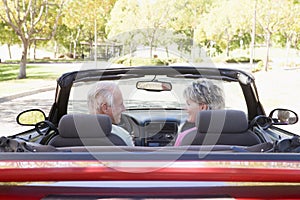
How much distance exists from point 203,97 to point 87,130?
3.92 ft

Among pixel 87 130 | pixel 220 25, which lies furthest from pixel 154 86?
pixel 220 25

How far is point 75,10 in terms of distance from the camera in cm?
3088

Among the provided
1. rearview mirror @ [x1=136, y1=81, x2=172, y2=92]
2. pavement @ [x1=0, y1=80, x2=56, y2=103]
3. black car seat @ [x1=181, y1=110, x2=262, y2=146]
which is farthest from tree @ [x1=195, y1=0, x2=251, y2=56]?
black car seat @ [x1=181, y1=110, x2=262, y2=146]

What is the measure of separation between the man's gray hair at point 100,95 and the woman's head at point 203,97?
0.59 metres

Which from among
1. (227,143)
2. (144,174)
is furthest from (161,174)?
(227,143)

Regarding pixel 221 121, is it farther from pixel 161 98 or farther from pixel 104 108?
pixel 161 98

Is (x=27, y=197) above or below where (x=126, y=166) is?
below

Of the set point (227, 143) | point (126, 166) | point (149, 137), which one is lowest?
point (149, 137)

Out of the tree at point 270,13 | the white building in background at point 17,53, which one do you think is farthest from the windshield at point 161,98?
the white building in background at point 17,53

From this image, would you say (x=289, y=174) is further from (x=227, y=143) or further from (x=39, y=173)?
(x=227, y=143)

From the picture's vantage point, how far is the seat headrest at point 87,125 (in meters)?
2.85

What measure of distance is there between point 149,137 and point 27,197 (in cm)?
333

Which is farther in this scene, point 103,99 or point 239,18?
point 239,18

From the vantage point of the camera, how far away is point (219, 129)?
9.88ft
